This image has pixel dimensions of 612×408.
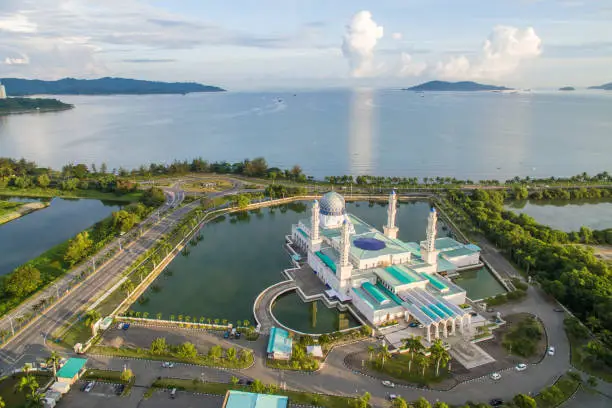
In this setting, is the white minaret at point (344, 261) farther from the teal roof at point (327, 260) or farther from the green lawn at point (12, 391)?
the green lawn at point (12, 391)

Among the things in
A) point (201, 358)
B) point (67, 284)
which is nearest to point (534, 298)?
point (201, 358)

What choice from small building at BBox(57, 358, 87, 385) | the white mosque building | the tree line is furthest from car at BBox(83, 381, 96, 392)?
the tree line

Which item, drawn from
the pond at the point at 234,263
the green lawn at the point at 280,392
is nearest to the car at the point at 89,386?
the green lawn at the point at 280,392

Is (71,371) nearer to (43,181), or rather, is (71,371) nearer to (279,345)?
(279,345)

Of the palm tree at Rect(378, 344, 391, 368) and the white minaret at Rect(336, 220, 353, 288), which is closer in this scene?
the palm tree at Rect(378, 344, 391, 368)

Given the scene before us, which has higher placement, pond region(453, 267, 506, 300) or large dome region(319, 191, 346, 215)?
large dome region(319, 191, 346, 215)

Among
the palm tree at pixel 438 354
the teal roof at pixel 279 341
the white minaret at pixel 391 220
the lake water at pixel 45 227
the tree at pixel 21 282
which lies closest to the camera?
the palm tree at pixel 438 354

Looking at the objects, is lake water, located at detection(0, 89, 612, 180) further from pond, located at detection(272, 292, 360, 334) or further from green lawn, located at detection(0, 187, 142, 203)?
pond, located at detection(272, 292, 360, 334)
